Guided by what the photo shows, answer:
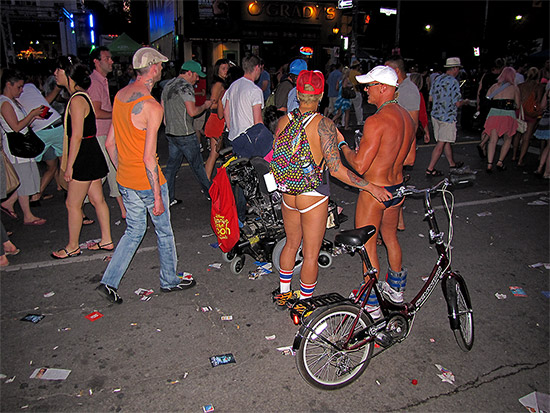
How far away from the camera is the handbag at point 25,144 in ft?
19.4

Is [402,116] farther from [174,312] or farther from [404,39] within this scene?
[404,39]

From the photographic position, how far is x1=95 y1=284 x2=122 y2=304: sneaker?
14.0ft

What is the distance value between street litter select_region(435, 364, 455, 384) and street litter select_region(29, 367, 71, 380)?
9.81ft

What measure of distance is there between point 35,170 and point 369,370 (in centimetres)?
558

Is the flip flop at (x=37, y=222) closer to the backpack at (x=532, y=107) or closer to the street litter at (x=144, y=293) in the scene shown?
the street litter at (x=144, y=293)

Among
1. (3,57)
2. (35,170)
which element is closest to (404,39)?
(3,57)

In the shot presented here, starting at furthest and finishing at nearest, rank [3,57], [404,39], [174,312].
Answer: [404,39] < [3,57] < [174,312]

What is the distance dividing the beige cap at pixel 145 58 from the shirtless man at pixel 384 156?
1.86m

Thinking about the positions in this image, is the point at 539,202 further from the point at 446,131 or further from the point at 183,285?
the point at 183,285

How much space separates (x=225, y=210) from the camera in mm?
4664

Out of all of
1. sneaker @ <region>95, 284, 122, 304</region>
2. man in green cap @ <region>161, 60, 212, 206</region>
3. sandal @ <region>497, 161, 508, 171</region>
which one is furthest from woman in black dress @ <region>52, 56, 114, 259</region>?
sandal @ <region>497, 161, 508, 171</region>

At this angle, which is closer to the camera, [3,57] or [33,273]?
[33,273]

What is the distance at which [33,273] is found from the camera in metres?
4.93

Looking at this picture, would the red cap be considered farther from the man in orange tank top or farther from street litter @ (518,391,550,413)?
street litter @ (518,391,550,413)
